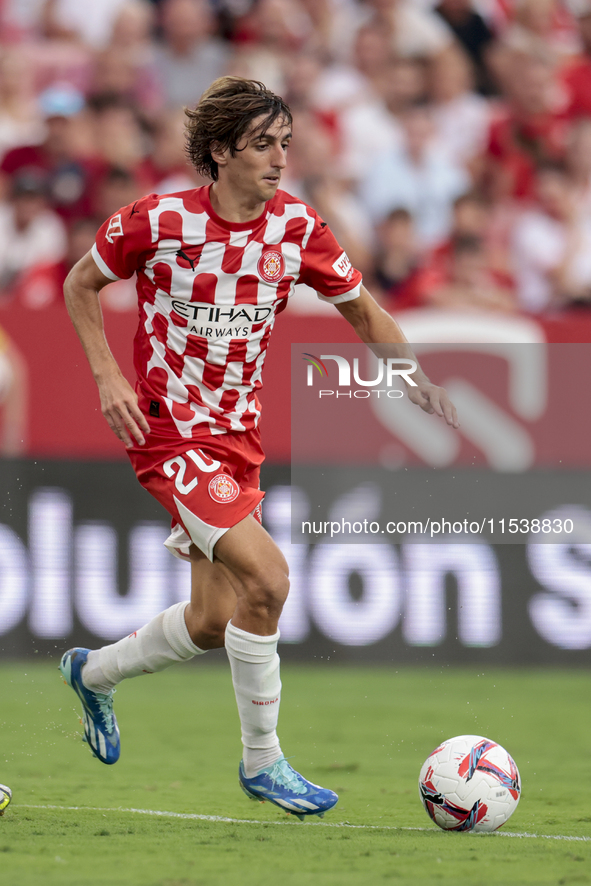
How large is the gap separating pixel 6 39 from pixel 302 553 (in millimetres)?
5502

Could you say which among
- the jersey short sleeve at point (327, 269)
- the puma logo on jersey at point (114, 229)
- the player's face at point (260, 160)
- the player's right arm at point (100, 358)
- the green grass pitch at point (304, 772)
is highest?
the player's face at point (260, 160)

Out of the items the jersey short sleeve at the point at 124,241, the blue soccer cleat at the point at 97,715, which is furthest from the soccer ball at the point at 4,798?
the jersey short sleeve at the point at 124,241

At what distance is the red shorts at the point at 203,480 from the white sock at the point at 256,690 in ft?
1.03

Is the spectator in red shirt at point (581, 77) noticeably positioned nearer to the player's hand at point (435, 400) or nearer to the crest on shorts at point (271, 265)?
the player's hand at point (435, 400)

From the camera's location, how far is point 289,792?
392 cm

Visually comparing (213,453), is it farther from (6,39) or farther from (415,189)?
(6,39)

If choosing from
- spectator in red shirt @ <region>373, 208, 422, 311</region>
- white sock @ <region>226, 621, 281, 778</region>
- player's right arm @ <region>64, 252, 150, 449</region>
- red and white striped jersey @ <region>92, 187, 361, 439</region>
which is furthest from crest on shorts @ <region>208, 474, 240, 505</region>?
spectator in red shirt @ <region>373, 208, 422, 311</region>

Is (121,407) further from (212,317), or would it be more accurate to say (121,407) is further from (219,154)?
(219,154)

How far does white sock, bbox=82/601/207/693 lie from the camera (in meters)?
4.25

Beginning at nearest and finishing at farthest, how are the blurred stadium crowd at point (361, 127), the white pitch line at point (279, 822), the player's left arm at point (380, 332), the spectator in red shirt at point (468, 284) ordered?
the white pitch line at point (279, 822) → the player's left arm at point (380, 332) → the spectator in red shirt at point (468, 284) → the blurred stadium crowd at point (361, 127)

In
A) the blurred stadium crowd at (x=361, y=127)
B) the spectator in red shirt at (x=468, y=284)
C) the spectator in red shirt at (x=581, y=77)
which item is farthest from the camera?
the spectator in red shirt at (x=581, y=77)

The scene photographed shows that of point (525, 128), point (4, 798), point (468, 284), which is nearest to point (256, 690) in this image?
point (4, 798)

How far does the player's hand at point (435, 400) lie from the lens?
13.5 feet

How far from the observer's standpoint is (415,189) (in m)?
9.34
